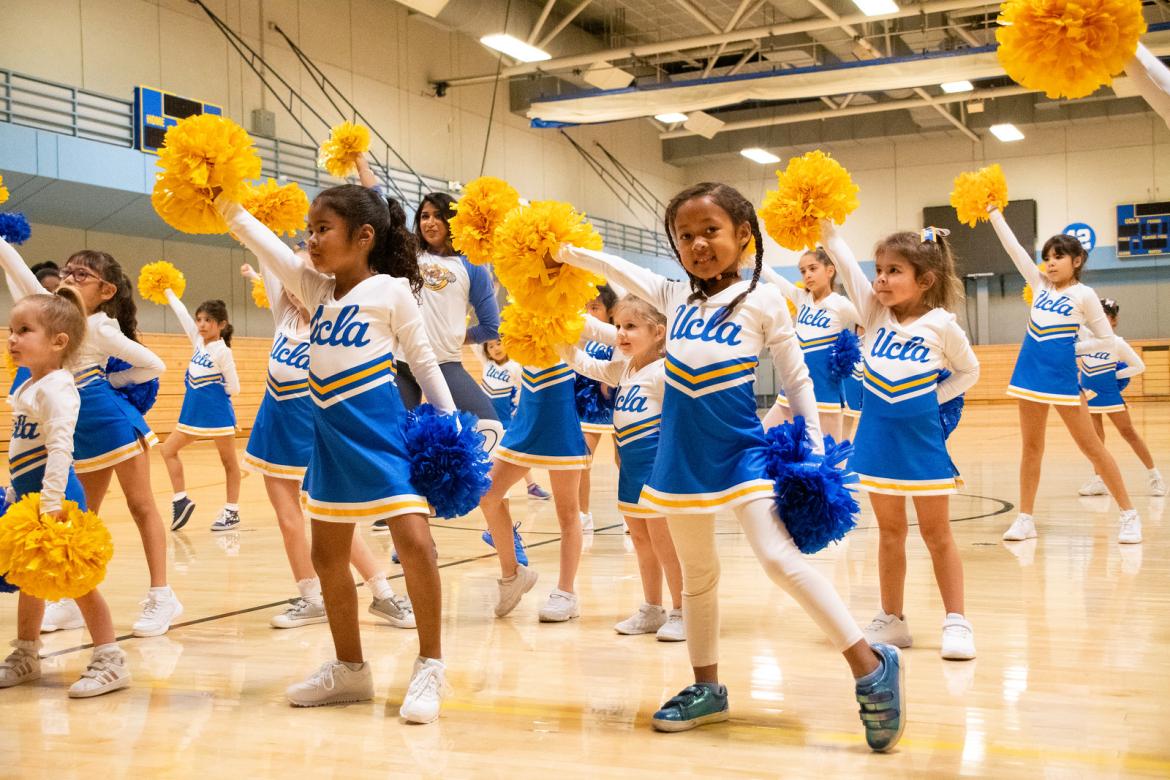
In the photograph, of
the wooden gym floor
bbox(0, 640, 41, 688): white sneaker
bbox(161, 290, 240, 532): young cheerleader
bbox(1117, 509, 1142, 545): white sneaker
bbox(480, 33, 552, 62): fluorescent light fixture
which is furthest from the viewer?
bbox(480, 33, 552, 62): fluorescent light fixture

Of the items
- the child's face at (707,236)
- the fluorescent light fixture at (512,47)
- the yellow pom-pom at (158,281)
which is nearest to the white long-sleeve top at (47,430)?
the child's face at (707,236)

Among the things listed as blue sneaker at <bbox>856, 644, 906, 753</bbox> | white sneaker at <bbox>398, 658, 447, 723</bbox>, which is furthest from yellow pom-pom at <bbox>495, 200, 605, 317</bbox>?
Answer: blue sneaker at <bbox>856, 644, 906, 753</bbox>

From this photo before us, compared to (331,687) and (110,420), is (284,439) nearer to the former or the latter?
(110,420)

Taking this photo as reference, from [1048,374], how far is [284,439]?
12.0 ft

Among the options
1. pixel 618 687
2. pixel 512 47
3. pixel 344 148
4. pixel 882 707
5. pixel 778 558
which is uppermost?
pixel 512 47

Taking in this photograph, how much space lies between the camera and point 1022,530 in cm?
544

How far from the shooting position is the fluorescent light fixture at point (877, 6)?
480 inches

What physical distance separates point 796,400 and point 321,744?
133cm

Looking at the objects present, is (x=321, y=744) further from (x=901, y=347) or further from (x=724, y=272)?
(x=901, y=347)

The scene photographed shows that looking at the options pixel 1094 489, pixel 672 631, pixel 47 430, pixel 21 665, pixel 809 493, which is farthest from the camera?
pixel 1094 489

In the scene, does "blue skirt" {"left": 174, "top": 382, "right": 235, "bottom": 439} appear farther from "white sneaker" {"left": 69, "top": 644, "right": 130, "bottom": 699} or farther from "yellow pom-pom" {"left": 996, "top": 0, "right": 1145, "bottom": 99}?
"yellow pom-pom" {"left": 996, "top": 0, "right": 1145, "bottom": 99}

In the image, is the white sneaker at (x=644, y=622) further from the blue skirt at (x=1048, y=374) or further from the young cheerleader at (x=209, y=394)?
the young cheerleader at (x=209, y=394)

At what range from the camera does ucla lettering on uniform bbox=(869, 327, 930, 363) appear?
346cm

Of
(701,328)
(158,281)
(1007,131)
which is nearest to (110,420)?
(701,328)
